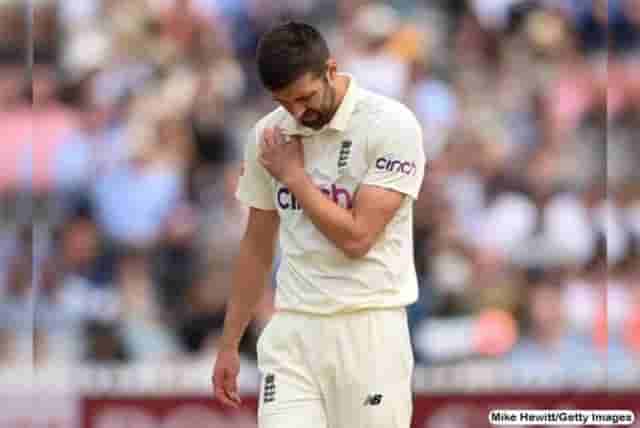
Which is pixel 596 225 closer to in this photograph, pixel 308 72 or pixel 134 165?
pixel 134 165

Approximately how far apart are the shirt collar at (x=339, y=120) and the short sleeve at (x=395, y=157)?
0.10 metres

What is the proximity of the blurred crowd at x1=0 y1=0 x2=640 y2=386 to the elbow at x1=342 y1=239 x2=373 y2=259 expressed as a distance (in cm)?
311

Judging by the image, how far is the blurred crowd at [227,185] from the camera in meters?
7.29

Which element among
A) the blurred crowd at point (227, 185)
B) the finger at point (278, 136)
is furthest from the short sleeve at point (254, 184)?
the blurred crowd at point (227, 185)

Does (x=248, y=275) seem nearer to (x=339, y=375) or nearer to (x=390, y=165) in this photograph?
(x=339, y=375)

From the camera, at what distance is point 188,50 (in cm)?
742

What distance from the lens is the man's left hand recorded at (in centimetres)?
420

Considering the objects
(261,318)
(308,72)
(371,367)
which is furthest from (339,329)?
(261,318)

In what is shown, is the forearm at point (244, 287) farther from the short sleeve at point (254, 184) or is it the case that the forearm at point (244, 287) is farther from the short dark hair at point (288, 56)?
the short dark hair at point (288, 56)

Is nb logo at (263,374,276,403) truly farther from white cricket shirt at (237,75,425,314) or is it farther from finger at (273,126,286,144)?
finger at (273,126,286,144)

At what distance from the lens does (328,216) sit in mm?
4121

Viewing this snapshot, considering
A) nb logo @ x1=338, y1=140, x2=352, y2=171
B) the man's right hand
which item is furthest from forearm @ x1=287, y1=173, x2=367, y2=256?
the man's right hand

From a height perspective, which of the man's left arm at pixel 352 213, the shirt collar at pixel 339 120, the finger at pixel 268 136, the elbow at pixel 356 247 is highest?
the shirt collar at pixel 339 120

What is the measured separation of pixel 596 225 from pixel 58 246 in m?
2.62
